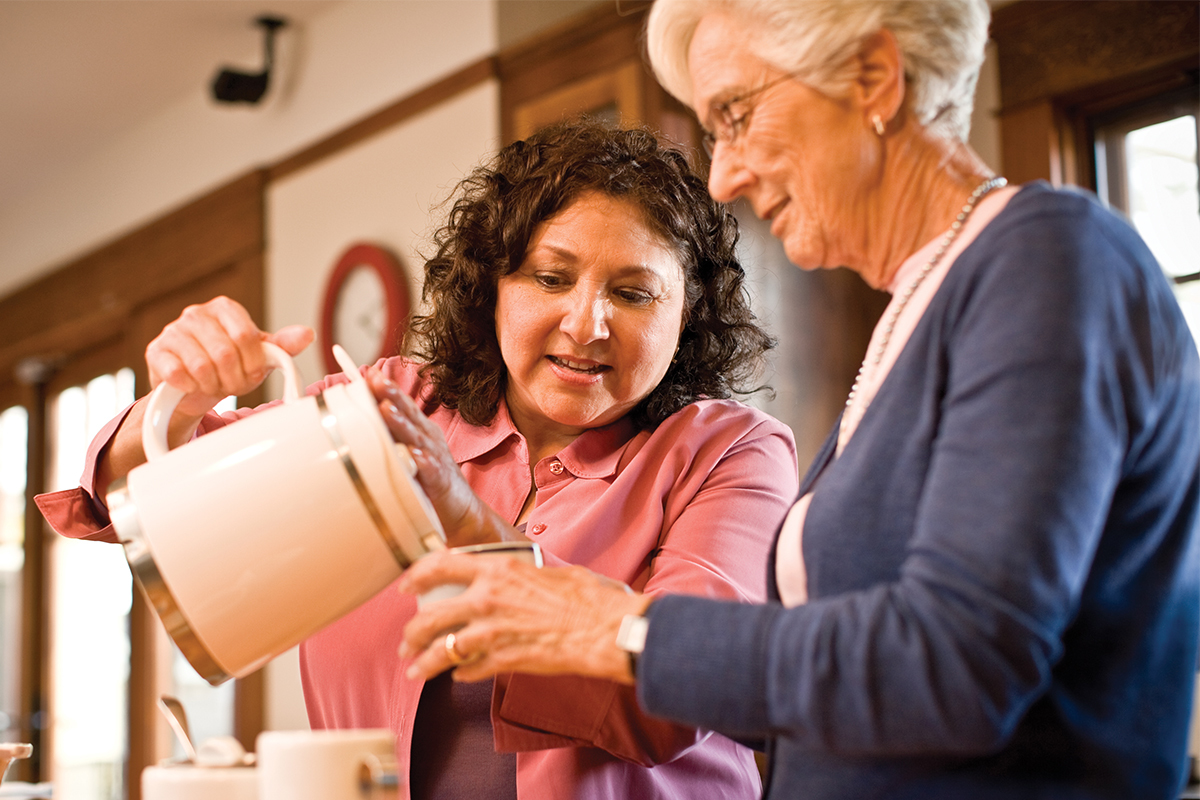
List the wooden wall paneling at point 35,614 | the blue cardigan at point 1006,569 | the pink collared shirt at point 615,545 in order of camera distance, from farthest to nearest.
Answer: the wooden wall paneling at point 35,614
the pink collared shirt at point 615,545
the blue cardigan at point 1006,569

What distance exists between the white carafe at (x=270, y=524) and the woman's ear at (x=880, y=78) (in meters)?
0.44

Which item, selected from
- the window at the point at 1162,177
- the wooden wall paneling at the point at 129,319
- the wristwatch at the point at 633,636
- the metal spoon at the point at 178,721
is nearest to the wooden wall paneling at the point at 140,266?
the wooden wall paneling at the point at 129,319

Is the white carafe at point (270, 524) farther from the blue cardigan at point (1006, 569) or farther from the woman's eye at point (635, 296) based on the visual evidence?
the woman's eye at point (635, 296)

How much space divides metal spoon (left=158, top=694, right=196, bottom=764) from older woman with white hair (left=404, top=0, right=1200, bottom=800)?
201mm

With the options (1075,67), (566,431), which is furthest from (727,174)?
(1075,67)

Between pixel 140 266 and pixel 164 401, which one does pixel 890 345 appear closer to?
pixel 164 401

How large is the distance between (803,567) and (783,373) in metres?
2.07

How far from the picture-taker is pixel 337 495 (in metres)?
0.87

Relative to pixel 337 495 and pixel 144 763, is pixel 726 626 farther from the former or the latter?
pixel 144 763

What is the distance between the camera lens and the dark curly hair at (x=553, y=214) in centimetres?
139

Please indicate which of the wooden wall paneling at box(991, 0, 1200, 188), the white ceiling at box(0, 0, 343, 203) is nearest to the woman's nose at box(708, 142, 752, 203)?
the wooden wall paneling at box(991, 0, 1200, 188)

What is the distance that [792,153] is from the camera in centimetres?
91

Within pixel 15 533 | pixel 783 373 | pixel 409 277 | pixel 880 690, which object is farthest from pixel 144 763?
pixel 880 690

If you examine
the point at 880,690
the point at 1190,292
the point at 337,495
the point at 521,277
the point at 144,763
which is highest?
the point at 1190,292
